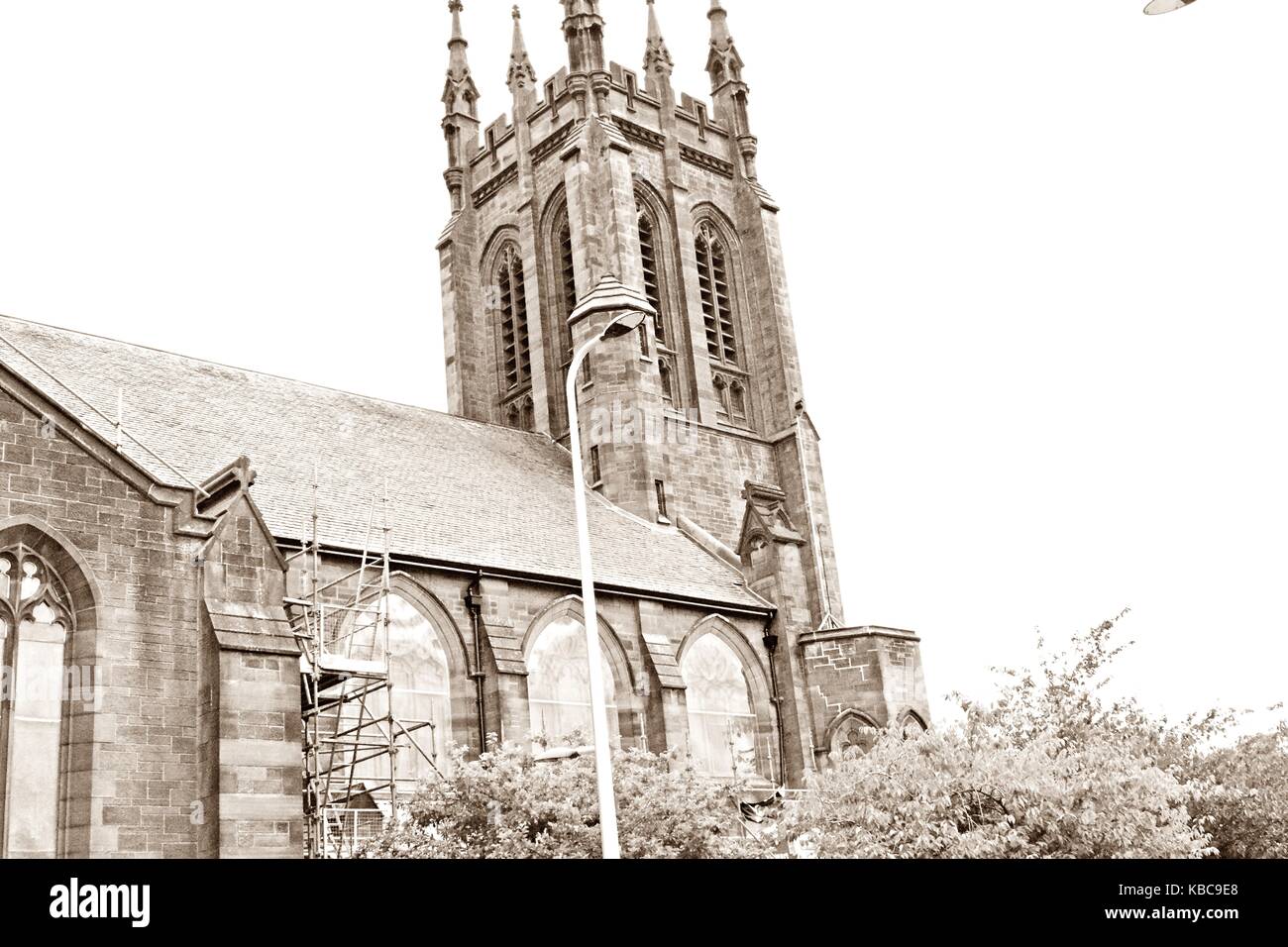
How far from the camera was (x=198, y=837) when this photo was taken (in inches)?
715

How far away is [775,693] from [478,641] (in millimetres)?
9669

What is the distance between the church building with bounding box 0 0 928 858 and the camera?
18.3 m

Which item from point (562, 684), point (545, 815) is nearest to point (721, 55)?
point (562, 684)

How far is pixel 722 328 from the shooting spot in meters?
45.5

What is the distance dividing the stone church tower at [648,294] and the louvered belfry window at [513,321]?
0.08 meters

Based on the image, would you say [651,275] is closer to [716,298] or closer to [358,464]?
[716,298]

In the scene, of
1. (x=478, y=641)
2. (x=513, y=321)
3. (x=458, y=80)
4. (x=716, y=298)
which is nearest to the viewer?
(x=478, y=641)

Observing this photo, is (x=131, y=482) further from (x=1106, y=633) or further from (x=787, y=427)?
(x=787, y=427)

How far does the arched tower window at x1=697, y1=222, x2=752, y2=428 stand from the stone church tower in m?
0.06

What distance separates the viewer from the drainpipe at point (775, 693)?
32.7m

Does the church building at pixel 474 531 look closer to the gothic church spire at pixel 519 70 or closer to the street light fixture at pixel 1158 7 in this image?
the gothic church spire at pixel 519 70

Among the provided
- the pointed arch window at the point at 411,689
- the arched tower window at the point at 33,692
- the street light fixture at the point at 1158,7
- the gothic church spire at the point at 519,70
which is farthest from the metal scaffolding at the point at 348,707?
the gothic church spire at the point at 519,70
